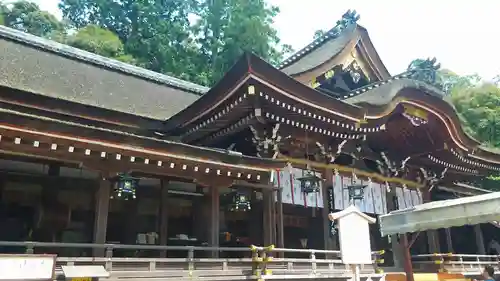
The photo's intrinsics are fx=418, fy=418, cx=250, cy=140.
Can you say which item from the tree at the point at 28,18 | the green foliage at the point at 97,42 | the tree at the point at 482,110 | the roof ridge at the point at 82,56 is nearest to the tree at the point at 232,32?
the green foliage at the point at 97,42

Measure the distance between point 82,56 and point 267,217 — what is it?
29.1 ft

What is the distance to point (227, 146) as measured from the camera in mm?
11484

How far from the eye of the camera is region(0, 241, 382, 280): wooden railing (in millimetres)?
6895

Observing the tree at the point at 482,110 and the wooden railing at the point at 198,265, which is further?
the tree at the point at 482,110

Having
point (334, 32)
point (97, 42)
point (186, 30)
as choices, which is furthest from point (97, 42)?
point (334, 32)

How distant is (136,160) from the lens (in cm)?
798

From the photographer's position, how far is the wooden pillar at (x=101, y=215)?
24.5 feet

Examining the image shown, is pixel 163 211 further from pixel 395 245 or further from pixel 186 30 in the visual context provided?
pixel 186 30

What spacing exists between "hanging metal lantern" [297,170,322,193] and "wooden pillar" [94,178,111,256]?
4937 mm

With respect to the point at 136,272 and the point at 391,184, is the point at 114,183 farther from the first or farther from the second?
the point at 391,184

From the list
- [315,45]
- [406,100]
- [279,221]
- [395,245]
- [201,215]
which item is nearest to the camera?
[201,215]

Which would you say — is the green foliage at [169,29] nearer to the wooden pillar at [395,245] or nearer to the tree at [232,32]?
the tree at [232,32]

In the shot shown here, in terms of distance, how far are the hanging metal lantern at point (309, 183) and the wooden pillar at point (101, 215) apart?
16.2 feet

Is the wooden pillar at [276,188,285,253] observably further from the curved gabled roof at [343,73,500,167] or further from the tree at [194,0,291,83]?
the tree at [194,0,291,83]
